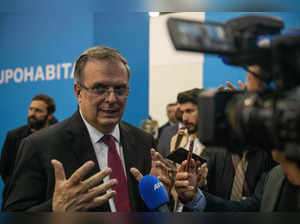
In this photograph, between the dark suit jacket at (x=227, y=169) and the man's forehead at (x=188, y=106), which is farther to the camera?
the man's forehead at (x=188, y=106)

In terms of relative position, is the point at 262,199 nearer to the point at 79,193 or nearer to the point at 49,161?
the point at 79,193

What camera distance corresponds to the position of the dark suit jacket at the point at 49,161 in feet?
5.11

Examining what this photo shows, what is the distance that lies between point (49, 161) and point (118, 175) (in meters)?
0.28

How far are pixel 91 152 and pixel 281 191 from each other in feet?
2.40

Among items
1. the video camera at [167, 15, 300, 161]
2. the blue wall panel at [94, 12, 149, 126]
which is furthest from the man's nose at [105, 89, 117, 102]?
the blue wall panel at [94, 12, 149, 126]

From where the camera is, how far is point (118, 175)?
1702 millimetres

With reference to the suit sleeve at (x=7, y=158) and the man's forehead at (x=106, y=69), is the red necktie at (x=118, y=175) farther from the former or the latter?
the suit sleeve at (x=7, y=158)

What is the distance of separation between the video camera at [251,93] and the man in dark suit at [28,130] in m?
2.90

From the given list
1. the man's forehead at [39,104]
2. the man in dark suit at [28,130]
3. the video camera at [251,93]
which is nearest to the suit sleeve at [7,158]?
the man in dark suit at [28,130]

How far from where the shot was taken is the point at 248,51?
2.80 feet

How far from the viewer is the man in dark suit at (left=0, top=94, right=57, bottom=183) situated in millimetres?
3646

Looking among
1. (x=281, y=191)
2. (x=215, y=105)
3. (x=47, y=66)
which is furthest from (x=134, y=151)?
(x=47, y=66)

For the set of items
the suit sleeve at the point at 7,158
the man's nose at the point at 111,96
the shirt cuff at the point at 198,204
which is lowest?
the suit sleeve at the point at 7,158

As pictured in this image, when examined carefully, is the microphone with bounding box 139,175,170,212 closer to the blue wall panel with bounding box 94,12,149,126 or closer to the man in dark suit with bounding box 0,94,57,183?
the man in dark suit with bounding box 0,94,57,183
